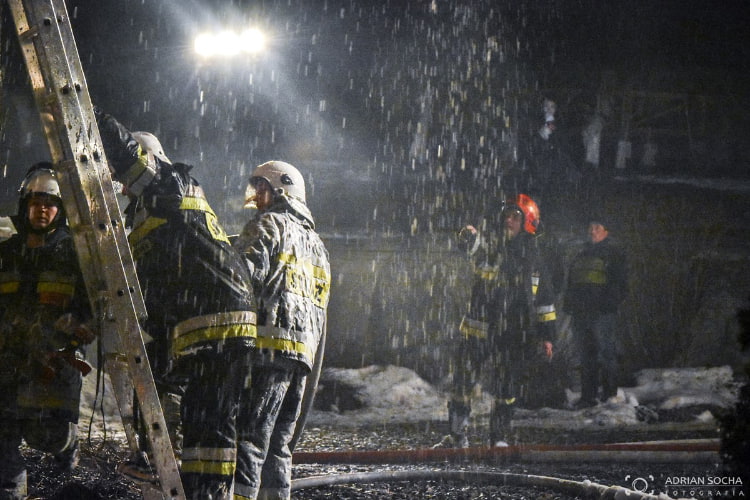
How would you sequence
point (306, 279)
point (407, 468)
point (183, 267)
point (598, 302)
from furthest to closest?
1. point (598, 302)
2. point (407, 468)
3. point (306, 279)
4. point (183, 267)

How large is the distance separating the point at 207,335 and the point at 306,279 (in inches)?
32.4

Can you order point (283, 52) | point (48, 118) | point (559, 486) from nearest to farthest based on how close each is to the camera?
1. point (48, 118)
2. point (559, 486)
3. point (283, 52)

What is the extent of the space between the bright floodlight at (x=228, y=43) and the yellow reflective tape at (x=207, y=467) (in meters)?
8.16

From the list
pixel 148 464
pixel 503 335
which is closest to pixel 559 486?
pixel 503 335

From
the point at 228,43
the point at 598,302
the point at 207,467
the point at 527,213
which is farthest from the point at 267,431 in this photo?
the point at 228,43

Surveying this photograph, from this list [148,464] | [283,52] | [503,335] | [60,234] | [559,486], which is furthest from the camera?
[283,52]

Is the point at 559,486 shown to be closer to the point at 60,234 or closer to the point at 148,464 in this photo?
the point at 148,464

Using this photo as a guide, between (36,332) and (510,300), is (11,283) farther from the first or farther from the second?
(510,300)

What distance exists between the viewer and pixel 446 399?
9016 millimetres

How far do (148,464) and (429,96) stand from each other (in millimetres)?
9971

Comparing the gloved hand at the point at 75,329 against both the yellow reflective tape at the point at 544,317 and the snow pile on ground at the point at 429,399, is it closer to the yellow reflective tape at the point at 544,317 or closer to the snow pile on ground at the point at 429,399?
the snow pile on ground at the point at 429,399

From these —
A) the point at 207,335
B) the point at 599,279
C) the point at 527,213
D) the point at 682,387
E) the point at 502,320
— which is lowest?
the point at 207,335

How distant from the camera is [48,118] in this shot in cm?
256

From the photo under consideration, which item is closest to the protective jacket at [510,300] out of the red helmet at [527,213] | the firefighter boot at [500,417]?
the red helmet at [527,213]
